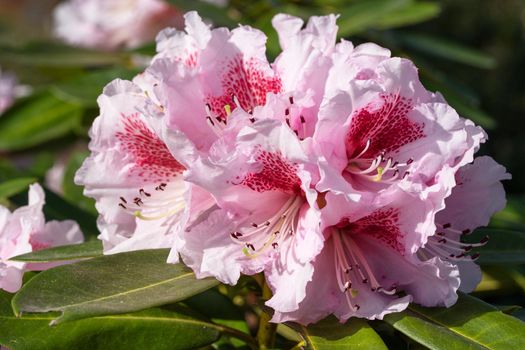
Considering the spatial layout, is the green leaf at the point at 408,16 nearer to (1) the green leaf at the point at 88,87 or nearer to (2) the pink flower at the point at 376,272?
(1) the green leaf at the point at 88,87

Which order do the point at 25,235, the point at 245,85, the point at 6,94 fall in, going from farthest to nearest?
1. the point at 6,94
2. the point at 25,235
3. the point at 245,85

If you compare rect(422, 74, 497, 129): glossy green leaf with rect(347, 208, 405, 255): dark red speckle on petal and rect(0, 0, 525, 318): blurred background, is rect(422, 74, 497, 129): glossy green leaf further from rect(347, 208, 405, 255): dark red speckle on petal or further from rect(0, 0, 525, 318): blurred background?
rect(347, 208, 405, 255): dark red speckle on petal

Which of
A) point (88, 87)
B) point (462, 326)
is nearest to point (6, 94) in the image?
point (88, 87)

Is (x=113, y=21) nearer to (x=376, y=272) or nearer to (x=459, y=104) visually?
(x=459, y=104)

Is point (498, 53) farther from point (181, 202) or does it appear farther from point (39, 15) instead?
point (39, 15)

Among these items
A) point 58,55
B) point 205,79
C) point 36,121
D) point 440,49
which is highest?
point 205,79

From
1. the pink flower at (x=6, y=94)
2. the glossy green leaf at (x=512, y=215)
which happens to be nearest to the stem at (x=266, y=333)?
the glossy green leaf at (x=512, y=215)

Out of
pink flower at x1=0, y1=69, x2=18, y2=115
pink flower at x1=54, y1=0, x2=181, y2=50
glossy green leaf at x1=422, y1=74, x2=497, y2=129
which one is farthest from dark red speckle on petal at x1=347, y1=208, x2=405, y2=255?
pink flower at x1=0, y1=69, x2=18, y2=115

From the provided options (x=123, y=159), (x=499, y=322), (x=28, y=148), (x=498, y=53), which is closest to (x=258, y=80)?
(x=123, y=159)
